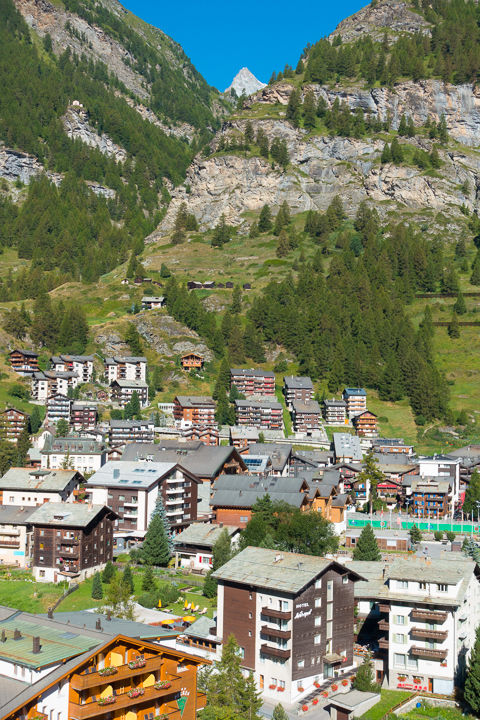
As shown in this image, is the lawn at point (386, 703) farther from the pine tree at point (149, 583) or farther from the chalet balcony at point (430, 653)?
the pine tree at point (149, 583)

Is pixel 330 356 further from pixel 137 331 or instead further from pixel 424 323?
pixel 137 331

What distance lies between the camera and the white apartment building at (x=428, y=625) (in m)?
50.3

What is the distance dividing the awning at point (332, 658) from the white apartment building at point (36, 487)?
44.7m

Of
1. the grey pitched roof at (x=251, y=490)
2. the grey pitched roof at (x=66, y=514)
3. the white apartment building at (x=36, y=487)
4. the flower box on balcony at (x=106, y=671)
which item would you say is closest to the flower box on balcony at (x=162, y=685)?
the flower box on balcony at (x=106, y=671)

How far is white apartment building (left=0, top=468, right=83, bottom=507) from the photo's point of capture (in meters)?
86.3

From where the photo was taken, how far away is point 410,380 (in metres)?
161

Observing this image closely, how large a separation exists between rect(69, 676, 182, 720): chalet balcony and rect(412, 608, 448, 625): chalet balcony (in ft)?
75.1

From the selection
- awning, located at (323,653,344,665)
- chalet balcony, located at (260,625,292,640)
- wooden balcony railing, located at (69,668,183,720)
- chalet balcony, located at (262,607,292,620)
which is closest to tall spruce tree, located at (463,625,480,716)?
A: awning, located at (323,653,344,665)

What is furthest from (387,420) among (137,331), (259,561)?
(259,561)

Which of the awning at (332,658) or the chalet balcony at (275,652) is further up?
the chalet balcony at (275,652)

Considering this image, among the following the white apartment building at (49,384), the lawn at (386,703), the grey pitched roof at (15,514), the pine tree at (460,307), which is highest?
the pine tree at (460,307)

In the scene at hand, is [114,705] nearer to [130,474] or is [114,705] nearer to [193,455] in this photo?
[130,474]

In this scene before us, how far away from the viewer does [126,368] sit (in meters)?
164

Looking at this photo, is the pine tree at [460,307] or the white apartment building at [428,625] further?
the pine tree at [460,307]
